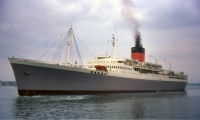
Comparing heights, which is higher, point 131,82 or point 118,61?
point 118,61

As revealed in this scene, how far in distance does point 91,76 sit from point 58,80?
5.02 meters

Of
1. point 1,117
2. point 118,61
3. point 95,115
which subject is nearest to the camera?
point 1,117

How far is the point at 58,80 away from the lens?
87.6ft

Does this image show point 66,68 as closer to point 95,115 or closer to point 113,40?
point 95,115

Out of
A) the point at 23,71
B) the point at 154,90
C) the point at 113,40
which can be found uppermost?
the point at 113,40

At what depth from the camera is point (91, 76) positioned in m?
29.8

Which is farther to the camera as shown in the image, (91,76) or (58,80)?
(91,76)

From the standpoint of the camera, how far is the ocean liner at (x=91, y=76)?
25.0m

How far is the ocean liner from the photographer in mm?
25047

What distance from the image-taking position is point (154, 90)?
44.8 m

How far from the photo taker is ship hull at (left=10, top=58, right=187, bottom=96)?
24.8 metres

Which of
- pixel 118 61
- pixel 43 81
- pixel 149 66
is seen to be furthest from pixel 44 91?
pixel 149 66

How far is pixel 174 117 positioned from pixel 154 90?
29378 millimetres

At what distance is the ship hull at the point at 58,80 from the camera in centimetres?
2481
